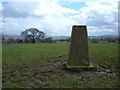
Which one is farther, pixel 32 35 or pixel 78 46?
pixel 32 35

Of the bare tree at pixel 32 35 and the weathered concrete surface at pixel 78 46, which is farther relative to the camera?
the bare tree at pixel 32 35

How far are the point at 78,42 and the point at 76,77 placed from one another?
1748mm

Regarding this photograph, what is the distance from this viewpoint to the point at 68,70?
714 centimetres

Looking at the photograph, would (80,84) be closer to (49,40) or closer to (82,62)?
(82,62)

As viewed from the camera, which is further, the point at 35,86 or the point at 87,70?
the point at 87,70

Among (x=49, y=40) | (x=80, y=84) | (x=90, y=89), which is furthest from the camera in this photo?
(x=49, y=40)

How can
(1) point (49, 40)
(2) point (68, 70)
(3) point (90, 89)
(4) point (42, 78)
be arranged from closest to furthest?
(3) point (90, 89)
(4) point (42, 78)
(2) point (68, 70)
(1) point (49, 40)

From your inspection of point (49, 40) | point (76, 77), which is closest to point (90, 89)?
point (76, 77)

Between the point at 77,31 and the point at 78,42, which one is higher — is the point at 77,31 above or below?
above

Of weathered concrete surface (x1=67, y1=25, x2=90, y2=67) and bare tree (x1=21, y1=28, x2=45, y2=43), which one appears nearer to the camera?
weathered concrete surface (x1=67, y1=25, x2=90, y2=67)

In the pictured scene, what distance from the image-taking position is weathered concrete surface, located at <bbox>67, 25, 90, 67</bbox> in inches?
289

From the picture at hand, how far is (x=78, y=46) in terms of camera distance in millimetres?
7340

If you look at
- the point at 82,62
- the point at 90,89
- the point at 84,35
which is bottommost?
the point at 90,89

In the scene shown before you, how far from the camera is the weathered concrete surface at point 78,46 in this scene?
7328 mm
